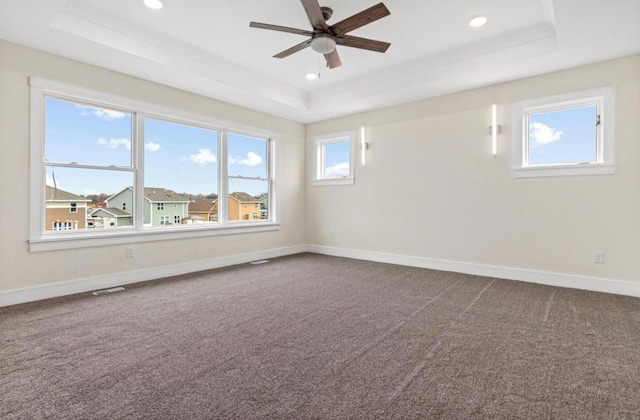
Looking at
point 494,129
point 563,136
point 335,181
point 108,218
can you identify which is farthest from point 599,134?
A: point 108,218

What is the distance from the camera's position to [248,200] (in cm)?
559

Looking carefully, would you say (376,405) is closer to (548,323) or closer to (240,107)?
(548,323)

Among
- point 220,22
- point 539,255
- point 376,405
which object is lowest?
point 376,405

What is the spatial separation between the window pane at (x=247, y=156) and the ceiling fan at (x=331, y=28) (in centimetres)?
236

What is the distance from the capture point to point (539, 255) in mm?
3953

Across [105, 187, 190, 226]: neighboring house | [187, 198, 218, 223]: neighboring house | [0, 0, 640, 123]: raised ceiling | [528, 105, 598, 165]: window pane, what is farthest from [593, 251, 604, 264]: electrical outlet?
[105, 187, 190, 226]: neighboring house

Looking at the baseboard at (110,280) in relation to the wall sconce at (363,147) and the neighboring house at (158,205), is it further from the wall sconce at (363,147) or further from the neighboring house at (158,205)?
the wall sconce at (363,147)

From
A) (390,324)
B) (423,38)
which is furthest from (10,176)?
(423,38)

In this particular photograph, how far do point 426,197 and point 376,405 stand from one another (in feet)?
12.2

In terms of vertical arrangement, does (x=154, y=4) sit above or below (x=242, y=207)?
above

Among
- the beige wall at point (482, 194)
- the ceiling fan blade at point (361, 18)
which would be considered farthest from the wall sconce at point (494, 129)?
the ceiling fan blade at point (361, 18)

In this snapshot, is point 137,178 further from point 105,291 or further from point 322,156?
point 322,156

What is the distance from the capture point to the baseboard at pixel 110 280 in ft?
10.5

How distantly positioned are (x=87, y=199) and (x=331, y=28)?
335 centimetres
